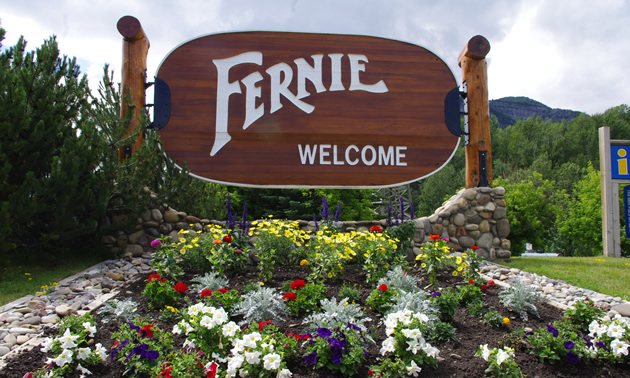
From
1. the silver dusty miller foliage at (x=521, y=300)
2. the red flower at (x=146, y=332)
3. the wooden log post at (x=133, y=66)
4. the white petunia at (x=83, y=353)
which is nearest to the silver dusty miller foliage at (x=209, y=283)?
the red flower at (x=146, y=332)

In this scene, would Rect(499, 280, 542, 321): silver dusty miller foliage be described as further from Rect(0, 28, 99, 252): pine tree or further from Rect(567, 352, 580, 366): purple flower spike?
Rect(0, 28, 99, 252): pine tree

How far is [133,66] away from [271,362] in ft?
15.7

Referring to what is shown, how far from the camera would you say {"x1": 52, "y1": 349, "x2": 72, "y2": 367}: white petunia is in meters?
2.29

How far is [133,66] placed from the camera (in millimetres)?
5531

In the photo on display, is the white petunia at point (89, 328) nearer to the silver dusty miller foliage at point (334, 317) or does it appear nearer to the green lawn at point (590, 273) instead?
the silver dusty miller foliage at point (334, 317)

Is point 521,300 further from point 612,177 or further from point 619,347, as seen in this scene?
point 612,177

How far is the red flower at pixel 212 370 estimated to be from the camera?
85.5 inches

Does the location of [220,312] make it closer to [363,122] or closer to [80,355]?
[80,355]

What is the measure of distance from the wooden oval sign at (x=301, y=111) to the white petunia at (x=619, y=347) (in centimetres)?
355

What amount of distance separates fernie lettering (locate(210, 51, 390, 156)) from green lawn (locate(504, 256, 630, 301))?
2.32 metres

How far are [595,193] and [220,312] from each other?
59.8ft

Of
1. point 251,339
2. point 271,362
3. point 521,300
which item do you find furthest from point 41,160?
point 521,300

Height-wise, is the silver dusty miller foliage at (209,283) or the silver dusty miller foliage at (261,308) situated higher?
the silver dusty miller foliage at (209,283)

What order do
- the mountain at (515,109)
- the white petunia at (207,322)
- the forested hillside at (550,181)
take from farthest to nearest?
the mountain at (515,109), the forested hillside at (550,181), the white petunia at (207,322)
